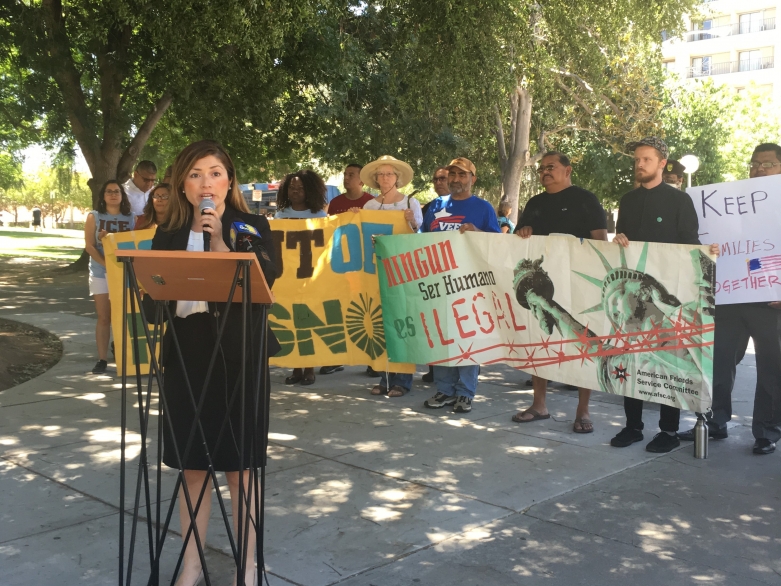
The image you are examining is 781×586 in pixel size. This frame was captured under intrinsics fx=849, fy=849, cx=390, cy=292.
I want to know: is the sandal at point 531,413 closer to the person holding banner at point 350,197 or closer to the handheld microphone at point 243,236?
the person holding banner at point 350,197

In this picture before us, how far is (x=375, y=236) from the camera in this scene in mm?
7258

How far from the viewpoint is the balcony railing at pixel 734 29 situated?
68.6 metres

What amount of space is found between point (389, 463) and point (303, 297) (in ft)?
8.66

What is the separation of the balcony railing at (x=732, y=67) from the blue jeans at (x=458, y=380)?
229ft

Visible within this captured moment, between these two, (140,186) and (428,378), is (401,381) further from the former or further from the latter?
(140,186)

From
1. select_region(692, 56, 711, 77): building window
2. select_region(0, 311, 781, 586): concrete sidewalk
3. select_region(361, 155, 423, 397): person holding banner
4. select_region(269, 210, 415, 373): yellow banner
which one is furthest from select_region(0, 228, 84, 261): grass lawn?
select_region(692, 56, 711, 77): building window

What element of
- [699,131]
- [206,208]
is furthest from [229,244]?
[699,131]

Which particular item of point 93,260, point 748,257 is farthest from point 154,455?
point 748,257

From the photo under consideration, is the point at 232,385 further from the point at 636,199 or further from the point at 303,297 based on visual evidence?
the point at 303,297

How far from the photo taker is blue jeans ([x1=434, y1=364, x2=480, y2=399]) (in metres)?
6.96

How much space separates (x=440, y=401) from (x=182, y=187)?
4.09 m

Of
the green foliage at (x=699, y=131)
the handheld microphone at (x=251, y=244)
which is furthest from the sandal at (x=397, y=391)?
the green foliage at (x=699, y=131)

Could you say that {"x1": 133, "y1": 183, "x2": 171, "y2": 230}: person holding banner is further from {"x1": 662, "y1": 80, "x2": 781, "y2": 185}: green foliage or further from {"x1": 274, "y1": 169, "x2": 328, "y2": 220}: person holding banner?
{"x1": 662, "y1": 80, "x2": 781, "y2": 185}: green foliage

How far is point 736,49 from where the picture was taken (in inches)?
2749
